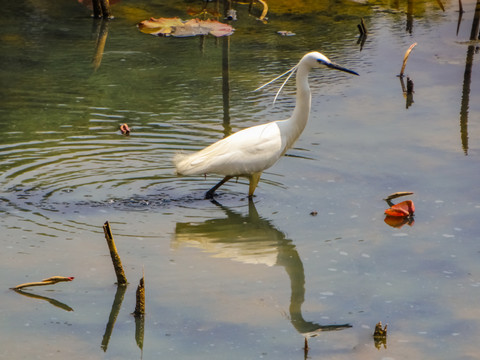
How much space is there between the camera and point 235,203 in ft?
23.5

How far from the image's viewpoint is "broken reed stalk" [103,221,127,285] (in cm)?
513

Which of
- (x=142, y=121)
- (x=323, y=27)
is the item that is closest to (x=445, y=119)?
(x=142, y=121)

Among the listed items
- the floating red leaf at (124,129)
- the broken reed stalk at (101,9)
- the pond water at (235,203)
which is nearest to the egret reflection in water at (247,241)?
the pond water at (235,203)

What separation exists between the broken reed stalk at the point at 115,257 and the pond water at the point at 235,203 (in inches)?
3.5

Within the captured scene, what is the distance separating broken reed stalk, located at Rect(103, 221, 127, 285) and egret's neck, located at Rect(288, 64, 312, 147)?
2.30 metres

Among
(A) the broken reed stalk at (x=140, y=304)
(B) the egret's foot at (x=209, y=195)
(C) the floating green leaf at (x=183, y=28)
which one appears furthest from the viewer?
(C) the floating green leaf at (x=183, y=28)

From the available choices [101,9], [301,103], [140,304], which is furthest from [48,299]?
[101,9]

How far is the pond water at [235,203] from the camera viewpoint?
16.6ft

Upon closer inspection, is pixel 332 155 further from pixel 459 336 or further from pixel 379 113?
pixel 459 336

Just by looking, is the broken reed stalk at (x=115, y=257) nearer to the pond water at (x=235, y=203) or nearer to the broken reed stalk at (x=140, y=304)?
the pond water at (x=235, y=203)

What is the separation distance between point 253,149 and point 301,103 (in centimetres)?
60

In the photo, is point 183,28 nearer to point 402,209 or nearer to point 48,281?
point 402,209

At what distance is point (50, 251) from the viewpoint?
609cm

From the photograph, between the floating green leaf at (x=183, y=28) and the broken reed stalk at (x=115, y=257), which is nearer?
the broken reed stalk at (x=115, y=257)
